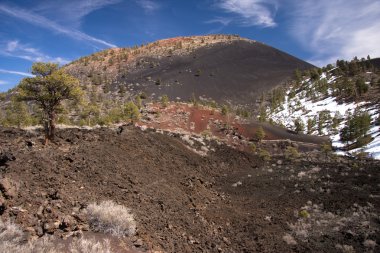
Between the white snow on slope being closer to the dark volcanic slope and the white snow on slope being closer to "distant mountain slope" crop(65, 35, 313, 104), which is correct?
"distant mountain slope" crop(65, 35, 313, 104)

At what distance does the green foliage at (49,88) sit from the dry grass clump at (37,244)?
904 centimetres

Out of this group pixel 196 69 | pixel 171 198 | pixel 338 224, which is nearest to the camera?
pixel 338 224

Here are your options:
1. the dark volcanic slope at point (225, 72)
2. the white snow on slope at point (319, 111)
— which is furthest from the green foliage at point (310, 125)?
the dark volcanic slope at point (225, 72)

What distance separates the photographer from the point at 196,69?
87.3 m

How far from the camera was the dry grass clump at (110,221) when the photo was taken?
8672mm

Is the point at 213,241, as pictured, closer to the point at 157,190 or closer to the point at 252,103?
the point at 157,190

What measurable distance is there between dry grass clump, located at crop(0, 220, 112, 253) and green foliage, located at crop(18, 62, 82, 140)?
9041 mm

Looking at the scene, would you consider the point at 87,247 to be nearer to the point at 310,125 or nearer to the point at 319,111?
the point at 310,125

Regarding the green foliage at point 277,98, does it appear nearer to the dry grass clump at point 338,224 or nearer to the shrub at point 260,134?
the shrub at point 260,134

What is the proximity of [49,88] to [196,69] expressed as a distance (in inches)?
2884

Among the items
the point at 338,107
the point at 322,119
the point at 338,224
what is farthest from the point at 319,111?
the point at 338,224

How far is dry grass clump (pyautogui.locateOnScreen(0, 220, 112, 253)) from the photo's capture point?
21.2 ft

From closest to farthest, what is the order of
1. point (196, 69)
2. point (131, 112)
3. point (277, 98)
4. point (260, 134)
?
point (131, 112), point (260, 134), point (277, 98), point (196, 69)

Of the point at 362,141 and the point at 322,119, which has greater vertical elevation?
the point at 322,119
